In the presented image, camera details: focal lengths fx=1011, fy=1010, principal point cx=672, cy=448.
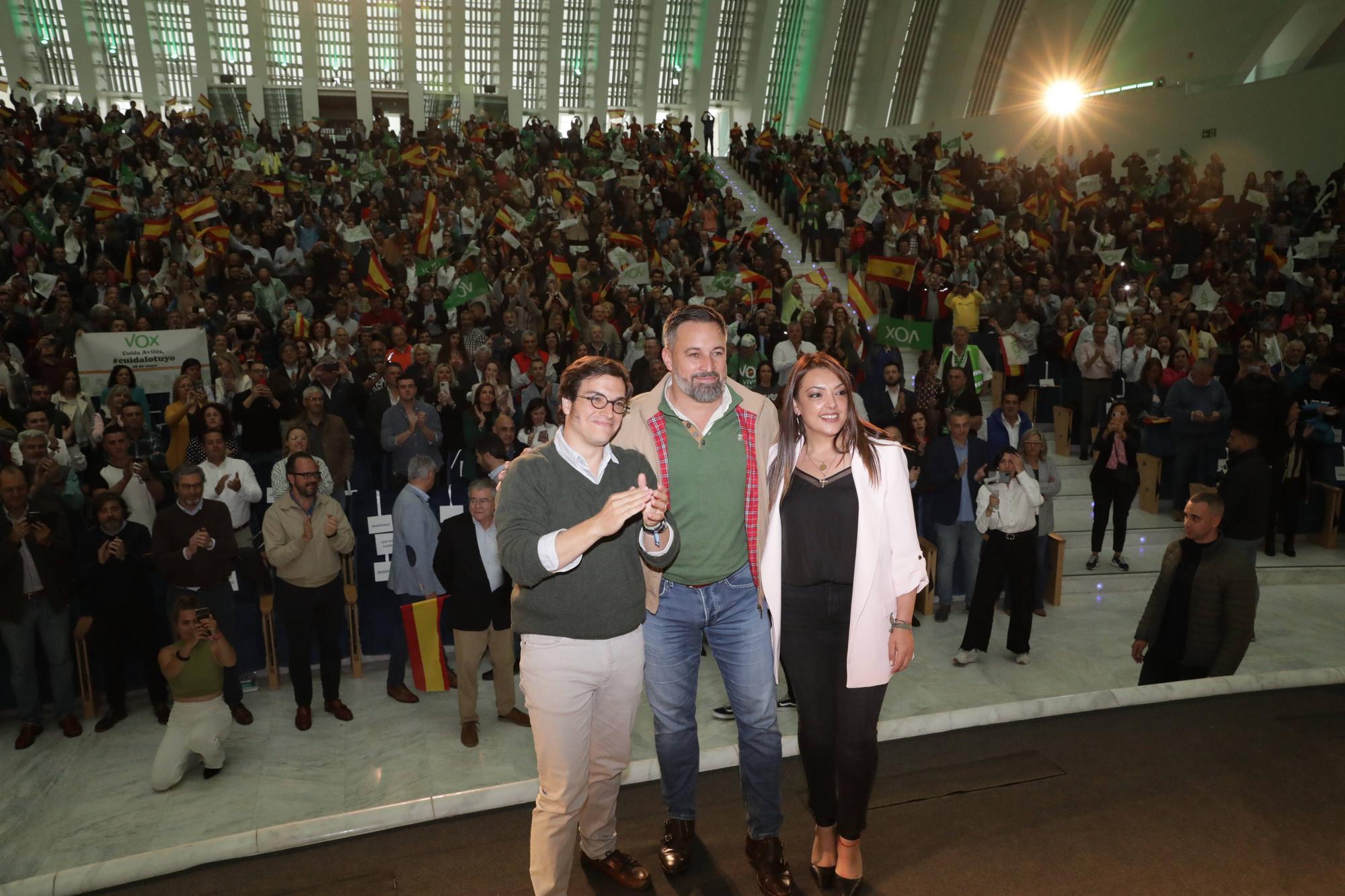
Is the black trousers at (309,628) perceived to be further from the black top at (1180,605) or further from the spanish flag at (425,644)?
the black top at (1180,605)

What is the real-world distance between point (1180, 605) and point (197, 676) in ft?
17.6

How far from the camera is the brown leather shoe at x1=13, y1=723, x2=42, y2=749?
6203 mm

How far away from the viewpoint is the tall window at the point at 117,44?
35156mm

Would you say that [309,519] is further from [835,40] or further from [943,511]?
[835,40]

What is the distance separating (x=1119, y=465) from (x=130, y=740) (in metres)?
7.86

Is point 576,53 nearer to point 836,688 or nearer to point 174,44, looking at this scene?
point 174,44

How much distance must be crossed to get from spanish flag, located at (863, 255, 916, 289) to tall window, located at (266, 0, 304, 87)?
30682 millimetres

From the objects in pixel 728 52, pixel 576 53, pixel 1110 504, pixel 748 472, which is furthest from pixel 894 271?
pixel 576 53

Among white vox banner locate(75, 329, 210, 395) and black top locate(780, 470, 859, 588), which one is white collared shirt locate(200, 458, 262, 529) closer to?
white vox banner locate(75, 329, 210, 395)

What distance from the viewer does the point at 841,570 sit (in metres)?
3.38

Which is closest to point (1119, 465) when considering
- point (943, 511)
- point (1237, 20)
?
point (943, 511)

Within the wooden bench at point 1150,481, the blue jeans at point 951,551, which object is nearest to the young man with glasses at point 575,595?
the blue jeans at point 951,551

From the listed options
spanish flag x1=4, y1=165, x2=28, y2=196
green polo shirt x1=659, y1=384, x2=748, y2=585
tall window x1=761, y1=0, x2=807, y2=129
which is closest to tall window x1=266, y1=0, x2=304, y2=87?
tall window x1=761, y1=0, x2=807, y2=129

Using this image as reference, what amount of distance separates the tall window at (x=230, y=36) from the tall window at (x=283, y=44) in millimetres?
794
